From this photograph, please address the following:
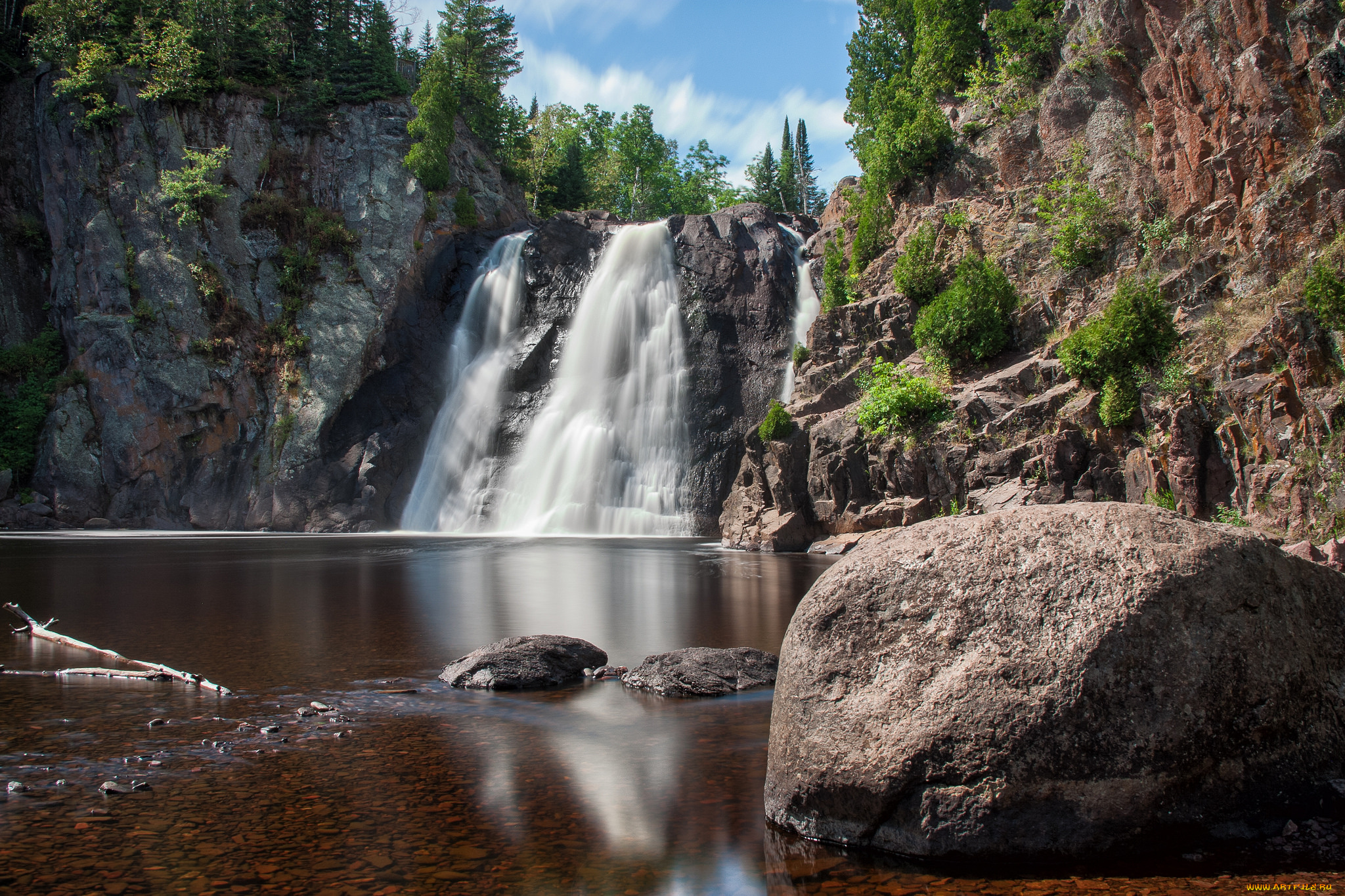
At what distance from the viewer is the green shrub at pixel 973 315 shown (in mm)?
21203

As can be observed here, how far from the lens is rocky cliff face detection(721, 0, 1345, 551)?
43.5 ft

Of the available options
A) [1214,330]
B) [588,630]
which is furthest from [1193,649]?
Result: [1214,330]

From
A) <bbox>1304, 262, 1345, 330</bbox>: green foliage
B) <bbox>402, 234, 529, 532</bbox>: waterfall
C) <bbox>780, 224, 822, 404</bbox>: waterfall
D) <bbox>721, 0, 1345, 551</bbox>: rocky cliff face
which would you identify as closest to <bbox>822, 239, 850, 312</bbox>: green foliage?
<bbox>721, 0, 1345, 551</bbox>: rocky cliff face

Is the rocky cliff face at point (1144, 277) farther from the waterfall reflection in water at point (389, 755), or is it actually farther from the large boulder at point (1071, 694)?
the large boulder at point (1071, 694)

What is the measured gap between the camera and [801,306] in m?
36.1

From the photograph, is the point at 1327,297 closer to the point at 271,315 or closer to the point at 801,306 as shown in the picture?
the point at 801,306

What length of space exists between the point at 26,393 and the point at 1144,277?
42381mm

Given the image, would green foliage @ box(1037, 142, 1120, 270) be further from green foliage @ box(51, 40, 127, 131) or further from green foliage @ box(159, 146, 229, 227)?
green foliage @ box(51, 40, 127, 131)

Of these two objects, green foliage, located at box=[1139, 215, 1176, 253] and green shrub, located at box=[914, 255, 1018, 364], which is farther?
green shrub, located at box=[914, 255, 1018, 364]

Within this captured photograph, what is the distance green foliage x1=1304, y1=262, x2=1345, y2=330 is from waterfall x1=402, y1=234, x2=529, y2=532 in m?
28.8

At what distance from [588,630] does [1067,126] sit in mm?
20664

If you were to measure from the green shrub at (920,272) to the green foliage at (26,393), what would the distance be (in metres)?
34.3

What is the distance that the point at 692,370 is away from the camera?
35.3 meters

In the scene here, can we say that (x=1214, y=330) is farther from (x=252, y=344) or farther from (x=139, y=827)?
(x=252, y=344)
